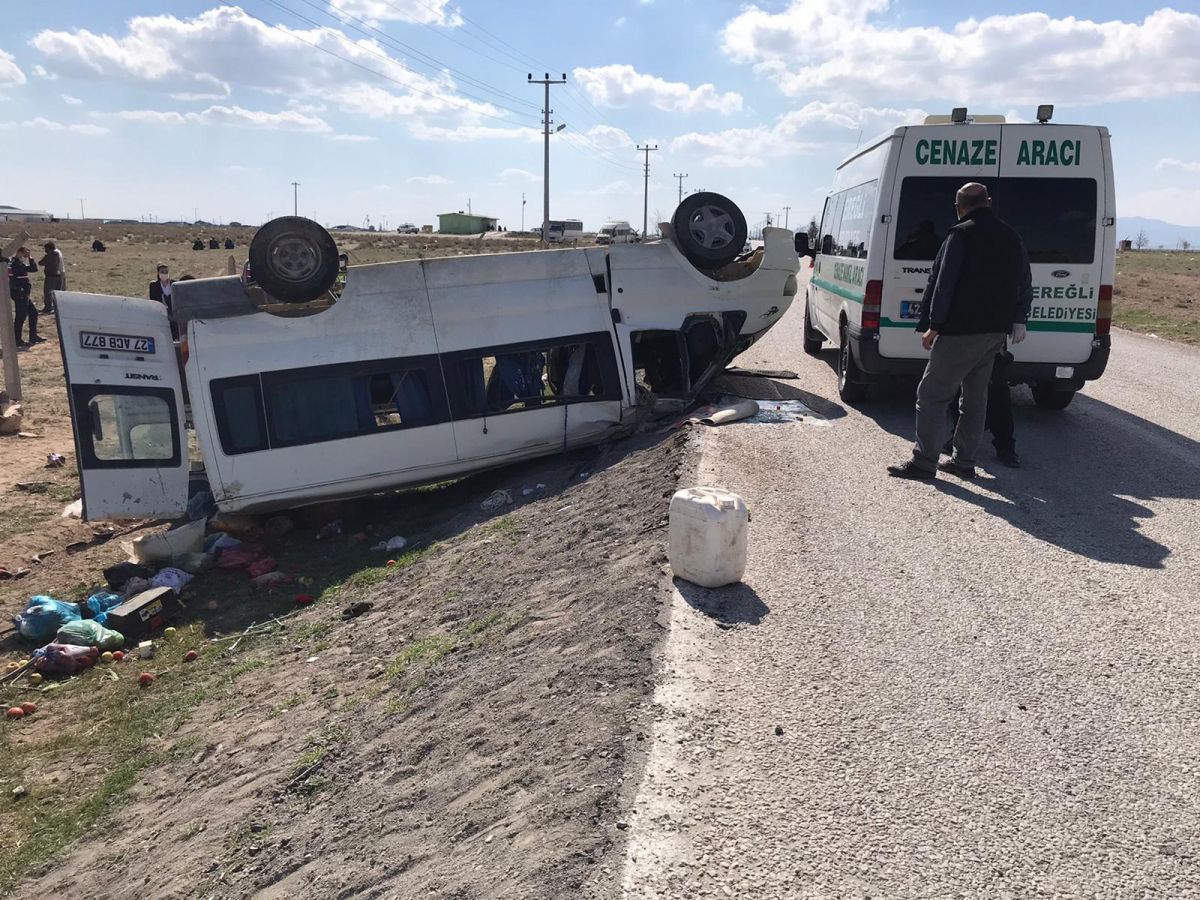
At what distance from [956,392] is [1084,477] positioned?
1.42 meters

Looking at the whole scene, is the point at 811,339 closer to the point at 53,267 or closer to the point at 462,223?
the point at 53,267

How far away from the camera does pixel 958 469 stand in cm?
710

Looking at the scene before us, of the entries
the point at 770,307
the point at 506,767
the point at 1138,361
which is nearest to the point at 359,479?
the point at 770,307

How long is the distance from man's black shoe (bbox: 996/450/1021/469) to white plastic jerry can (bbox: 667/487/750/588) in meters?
3.68

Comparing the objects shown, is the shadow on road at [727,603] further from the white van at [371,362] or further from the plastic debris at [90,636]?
the plastic debris at [90,636]

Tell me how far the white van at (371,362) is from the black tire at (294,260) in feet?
0.04

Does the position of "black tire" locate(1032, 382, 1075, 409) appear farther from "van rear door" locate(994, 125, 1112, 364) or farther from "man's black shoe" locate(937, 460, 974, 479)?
"man's black shoe" locate(937, 460, 974, 479)

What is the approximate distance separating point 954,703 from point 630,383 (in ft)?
20.2

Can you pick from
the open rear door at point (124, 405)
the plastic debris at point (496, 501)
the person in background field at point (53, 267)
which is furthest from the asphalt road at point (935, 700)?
the person in background field at point (53, 267)

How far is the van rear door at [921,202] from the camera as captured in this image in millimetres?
8172

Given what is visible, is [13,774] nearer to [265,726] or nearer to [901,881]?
[265,726]

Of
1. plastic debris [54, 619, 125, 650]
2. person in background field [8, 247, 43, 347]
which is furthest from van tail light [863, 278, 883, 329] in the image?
person in background field [8, 247, 43, 347]

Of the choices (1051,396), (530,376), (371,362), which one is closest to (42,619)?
(371,362)

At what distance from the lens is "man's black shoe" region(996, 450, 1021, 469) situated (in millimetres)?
7438
